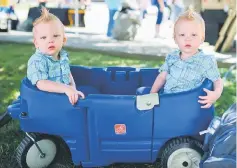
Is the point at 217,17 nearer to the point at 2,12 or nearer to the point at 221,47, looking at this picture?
the point at 221,47

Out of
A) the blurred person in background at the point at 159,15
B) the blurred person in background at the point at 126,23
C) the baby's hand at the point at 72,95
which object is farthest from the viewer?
the blurred person in background at the point at 159,15

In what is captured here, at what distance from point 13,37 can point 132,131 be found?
5.01 meters

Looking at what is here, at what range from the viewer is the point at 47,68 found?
207 centimetres

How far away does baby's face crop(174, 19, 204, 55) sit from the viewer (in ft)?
6.46

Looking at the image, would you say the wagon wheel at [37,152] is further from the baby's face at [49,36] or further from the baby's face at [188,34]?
the baby's face at [188,34]

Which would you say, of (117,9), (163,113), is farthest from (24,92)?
(117,9)

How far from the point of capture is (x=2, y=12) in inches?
304

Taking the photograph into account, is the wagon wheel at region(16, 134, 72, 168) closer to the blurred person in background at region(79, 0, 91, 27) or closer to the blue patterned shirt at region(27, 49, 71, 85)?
the blue patterned shirt at region(27, 49, 71, 85)

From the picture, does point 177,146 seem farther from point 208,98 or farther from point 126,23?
point 126,23

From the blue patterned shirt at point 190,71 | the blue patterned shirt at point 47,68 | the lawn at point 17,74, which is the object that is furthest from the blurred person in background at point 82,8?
the blue patterned shirt at point 190,71

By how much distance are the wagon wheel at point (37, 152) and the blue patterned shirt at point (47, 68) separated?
258mm

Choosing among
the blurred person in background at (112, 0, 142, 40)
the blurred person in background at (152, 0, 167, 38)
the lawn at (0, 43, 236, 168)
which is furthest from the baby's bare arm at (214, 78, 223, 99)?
the blurred person in background at (152, 0, 167, 38)

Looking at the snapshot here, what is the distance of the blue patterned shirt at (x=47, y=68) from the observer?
2.00 m

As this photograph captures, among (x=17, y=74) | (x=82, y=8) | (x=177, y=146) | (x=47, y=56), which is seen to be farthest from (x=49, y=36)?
(x=82, y=8)
